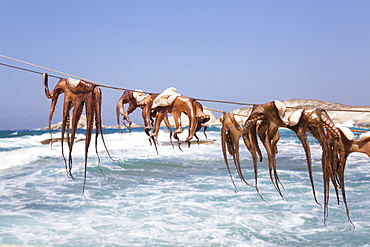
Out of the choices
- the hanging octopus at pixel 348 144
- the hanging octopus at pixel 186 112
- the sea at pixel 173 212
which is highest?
the hanging octopus at pixel 186 112

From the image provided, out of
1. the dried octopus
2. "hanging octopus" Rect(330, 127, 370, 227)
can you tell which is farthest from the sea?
"hanging octopus" Rect(330, 127, 370, 227)

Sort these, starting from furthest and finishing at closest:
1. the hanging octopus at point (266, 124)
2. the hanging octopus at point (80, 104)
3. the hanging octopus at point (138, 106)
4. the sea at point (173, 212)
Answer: the sea at point (173, 212), the hanging octopus at point (138, 106), the hanging octopus at point (80, 104), the hanging octopus at point (266, 124)

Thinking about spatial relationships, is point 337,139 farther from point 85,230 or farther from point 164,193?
point 164,193

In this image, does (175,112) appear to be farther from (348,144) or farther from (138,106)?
(348,144)

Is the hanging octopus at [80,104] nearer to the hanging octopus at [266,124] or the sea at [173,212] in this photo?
the sea at [173,212]

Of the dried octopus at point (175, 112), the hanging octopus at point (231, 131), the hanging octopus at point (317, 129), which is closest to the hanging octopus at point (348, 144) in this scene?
the hanging octopus at point (317, 129)

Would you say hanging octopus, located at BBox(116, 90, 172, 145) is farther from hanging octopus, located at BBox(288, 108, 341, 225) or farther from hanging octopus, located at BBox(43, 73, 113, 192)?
hanging octopus, located at BBox(288, 108, 341, 225)

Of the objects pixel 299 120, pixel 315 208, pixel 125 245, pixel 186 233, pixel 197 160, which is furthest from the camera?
pixel 197 160

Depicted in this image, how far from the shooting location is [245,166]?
1698 cm

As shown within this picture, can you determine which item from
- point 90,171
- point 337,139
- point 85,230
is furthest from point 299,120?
point 90,171

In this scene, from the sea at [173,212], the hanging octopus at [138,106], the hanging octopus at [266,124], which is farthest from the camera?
the sea at [173,212]

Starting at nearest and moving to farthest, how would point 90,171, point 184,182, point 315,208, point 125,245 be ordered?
point 125,245 < point 315,208 < point 184,182 < point 90,171

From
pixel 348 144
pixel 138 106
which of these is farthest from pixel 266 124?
pixel 138 106

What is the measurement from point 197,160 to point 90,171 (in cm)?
611
